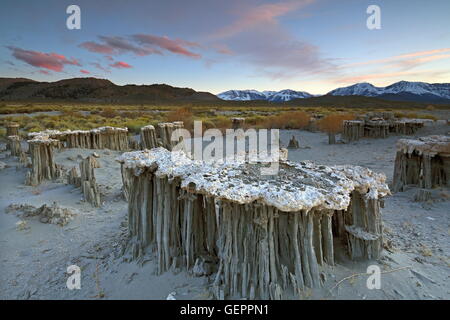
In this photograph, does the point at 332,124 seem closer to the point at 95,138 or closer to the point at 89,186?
the point at 95,138

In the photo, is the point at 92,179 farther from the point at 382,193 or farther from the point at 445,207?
the point at 445,207

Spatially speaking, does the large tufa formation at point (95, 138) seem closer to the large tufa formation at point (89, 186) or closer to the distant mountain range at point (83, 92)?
the large tufa formation at point (89, 186)

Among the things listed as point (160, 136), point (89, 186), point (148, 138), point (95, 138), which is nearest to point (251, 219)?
point (89, 186)

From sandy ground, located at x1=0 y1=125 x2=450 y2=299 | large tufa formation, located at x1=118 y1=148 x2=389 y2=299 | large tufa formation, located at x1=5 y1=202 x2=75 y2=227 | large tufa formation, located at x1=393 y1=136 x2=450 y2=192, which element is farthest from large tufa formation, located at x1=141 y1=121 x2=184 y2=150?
large tufa formation, located at x1=393 y1=136 x2=450 y2=192

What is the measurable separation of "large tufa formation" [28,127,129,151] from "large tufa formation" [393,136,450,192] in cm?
931

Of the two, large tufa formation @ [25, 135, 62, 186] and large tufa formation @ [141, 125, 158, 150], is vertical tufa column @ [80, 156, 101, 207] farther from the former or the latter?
large tufa formation @ [141, 125, 158, 150]

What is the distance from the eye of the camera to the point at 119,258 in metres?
3.35

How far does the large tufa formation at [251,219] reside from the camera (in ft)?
7.96

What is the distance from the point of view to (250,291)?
8.00 feet

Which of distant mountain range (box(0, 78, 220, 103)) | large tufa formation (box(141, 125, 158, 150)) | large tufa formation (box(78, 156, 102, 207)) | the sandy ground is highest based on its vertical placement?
distant mountain range (box(0, 78, 220, 103))

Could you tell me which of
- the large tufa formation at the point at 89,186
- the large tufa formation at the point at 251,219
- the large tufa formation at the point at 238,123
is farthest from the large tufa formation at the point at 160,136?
the large tufa formation at the point at 251,219

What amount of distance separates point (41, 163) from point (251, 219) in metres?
6.96

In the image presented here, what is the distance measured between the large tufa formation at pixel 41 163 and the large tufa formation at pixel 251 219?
16.6ft

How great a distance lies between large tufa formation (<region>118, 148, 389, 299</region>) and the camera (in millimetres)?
2426
